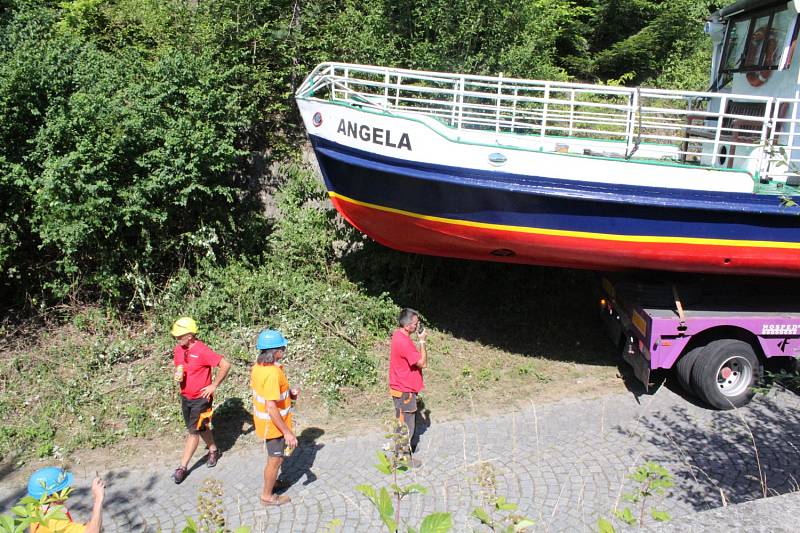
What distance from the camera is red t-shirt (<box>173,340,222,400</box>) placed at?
557 cm

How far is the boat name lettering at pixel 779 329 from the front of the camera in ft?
21.7

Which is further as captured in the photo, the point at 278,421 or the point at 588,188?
the point at 588,188

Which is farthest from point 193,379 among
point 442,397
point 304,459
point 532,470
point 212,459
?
point 532,470

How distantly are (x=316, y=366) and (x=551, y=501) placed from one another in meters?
3.06

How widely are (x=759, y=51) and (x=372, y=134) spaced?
446 cm

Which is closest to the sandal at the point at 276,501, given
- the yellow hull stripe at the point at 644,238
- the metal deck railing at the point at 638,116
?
the yellow hull stripe at the point at 644,238

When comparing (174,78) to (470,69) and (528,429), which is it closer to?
(470,69)

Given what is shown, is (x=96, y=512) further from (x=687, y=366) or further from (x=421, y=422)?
(x=687, y=366)

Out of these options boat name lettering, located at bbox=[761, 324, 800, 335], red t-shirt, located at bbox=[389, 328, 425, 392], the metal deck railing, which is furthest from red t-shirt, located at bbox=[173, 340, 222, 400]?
boat name lettering, located at bbox=[761, 324, 800, 335]

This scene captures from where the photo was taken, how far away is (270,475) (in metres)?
5.13

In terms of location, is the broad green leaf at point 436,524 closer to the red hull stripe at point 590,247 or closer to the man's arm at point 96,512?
the man's arm at point 96,512

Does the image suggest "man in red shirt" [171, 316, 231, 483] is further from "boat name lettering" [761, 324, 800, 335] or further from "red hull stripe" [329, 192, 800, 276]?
"boat name lettering" [761, 324, 800, 335]

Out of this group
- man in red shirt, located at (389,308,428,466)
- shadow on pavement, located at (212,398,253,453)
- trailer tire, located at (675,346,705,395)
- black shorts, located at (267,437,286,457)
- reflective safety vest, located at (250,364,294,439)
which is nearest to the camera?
reflective safety vest, located at (250,364,294,439)

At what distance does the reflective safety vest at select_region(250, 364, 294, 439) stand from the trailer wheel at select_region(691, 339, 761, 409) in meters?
4.06
